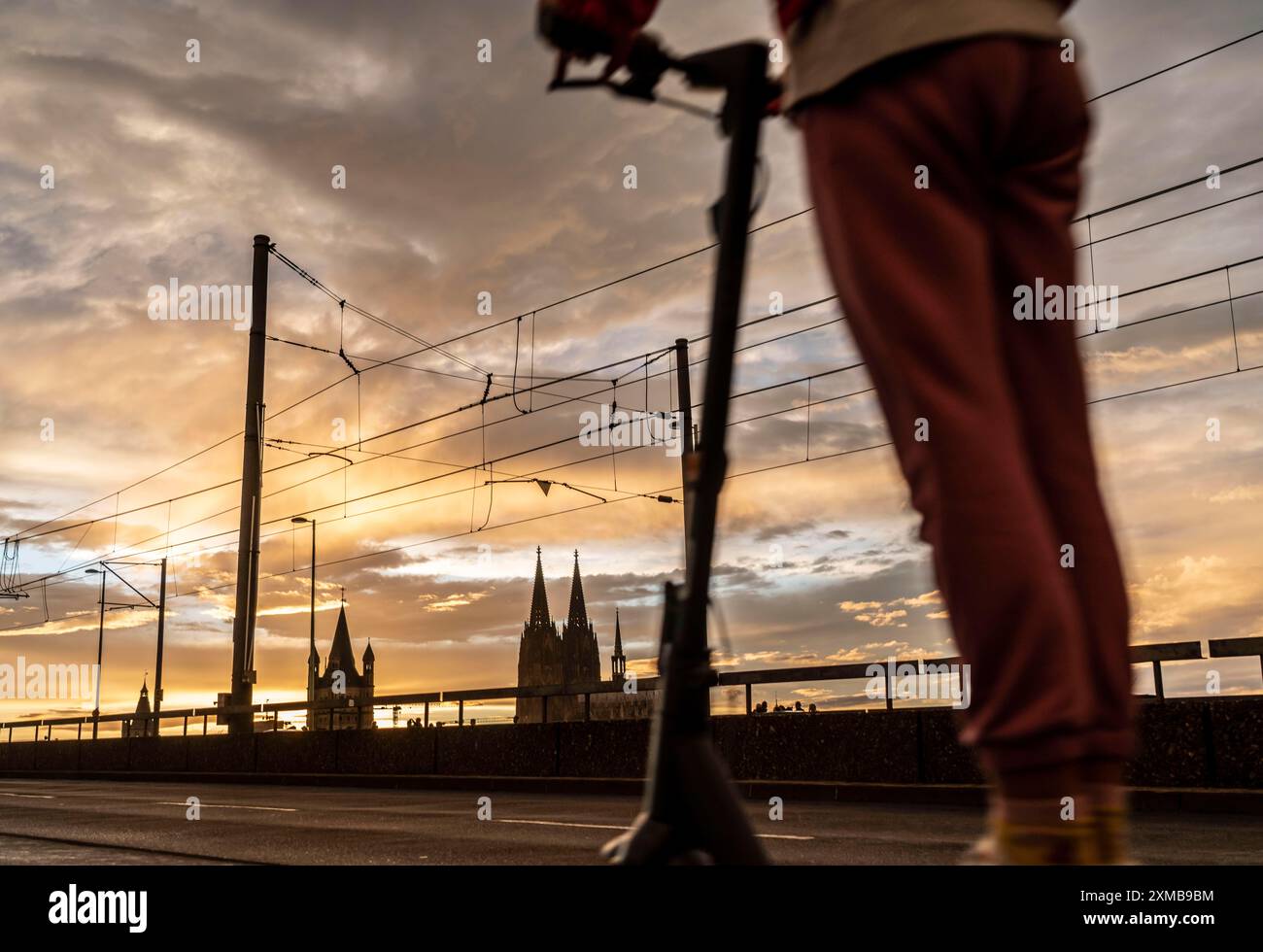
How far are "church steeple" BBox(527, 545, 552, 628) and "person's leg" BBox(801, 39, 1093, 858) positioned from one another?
5413 inches

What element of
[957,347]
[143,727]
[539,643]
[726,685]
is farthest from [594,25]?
[539,643]

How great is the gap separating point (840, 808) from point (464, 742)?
25.7 feet

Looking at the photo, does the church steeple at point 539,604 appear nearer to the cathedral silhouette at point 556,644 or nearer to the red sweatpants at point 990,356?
the cathedral silhouette at point 556,644

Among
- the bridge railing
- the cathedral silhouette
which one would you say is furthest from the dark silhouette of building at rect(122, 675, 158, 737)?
the cathedral silhouette

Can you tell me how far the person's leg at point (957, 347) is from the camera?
130cm

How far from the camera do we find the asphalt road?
4629 millimetres

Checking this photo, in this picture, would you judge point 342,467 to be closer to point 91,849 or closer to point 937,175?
point 91,849

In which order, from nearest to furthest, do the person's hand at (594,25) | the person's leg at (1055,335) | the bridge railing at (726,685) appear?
the person's leg at (1055,335) < the person's hand at (594,25) < the bridge railing at (726,685)

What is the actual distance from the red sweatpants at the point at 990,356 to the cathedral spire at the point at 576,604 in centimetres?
13750

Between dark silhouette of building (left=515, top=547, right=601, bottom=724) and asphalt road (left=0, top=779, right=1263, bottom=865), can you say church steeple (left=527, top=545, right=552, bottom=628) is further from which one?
asphalt road (left=0, top=779, right=1263, bottom=865)

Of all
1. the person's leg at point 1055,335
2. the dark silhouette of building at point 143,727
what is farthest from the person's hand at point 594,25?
the dark silhouette of building at point 143,727

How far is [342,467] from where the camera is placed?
29.1m

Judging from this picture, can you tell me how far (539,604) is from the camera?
140 meters
